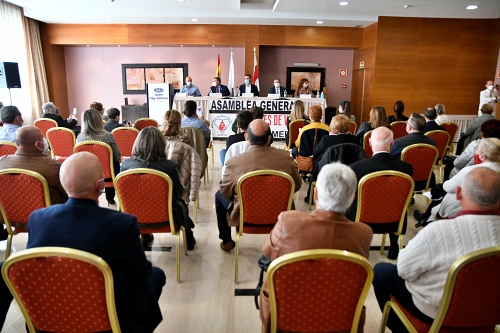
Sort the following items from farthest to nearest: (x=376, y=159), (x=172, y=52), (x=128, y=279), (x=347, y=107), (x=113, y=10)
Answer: (x=172, y=52)
(x=113, y=10)
(x=347, y=107)
(x=376, y=159)
(x=128, y=279)

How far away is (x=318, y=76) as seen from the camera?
12.1m

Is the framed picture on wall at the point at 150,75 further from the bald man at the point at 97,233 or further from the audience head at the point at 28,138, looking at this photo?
the bald man at the point at 97,233

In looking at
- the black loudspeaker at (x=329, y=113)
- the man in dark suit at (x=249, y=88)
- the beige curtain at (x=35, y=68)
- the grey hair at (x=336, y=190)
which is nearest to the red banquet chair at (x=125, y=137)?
the grey hair at (x=336, y=190)

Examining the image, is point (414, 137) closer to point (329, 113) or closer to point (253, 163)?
point (253, 163)

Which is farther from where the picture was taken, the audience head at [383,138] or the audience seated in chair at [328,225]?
the audience head at [383,138]

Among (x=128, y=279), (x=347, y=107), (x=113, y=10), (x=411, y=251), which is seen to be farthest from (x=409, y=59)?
(x=128, y=279)

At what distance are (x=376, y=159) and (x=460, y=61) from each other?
9.19 m

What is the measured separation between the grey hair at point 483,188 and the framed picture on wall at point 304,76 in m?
10.8

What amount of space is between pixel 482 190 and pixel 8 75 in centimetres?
898

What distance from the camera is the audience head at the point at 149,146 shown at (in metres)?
2.80

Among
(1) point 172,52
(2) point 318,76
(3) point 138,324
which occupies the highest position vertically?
(1) point 172,52

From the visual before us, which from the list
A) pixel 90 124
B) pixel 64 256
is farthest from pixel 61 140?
pixel 64 256

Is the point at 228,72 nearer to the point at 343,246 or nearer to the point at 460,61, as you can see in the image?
the point at 460,61

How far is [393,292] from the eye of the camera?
1.95m
